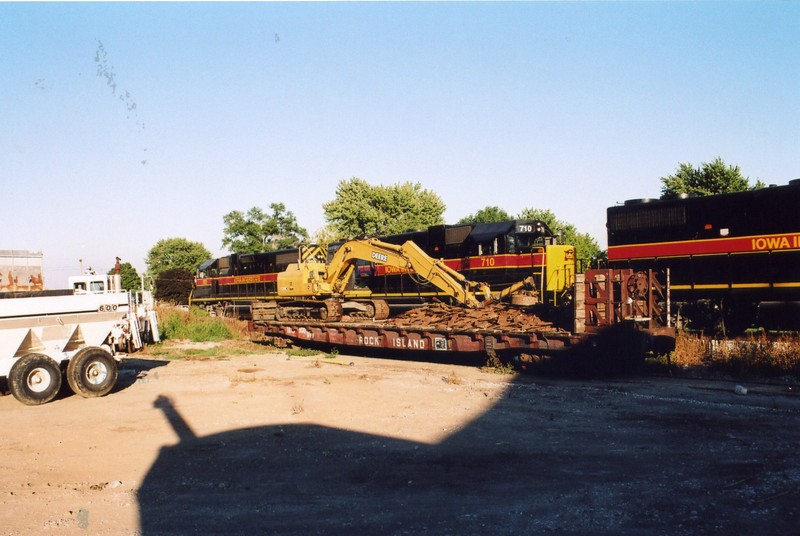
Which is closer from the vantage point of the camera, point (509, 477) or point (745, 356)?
point (509, 477)

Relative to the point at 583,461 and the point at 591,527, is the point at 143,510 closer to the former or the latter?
the point at 591,527

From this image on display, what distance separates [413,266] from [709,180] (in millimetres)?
32216

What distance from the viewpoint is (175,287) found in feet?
195

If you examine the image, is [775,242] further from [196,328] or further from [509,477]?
[196,328]

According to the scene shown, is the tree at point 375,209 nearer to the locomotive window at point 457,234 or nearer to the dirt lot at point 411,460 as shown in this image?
the locomotive window at point 457,234

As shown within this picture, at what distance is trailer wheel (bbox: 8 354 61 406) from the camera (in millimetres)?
12398

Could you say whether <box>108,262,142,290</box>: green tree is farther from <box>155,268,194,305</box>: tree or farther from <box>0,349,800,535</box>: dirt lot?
<box>0,349,800,535</box>: dirt lot

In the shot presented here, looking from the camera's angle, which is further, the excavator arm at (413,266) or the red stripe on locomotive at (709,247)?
the excavator arm at (413,266)

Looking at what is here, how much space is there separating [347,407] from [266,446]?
269cm

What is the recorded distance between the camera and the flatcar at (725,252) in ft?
56.9

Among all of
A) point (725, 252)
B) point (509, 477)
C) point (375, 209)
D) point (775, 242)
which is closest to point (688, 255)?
point (725, 252)

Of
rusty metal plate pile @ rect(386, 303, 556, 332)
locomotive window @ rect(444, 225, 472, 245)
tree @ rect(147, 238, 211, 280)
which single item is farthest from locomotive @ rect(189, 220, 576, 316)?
tree @ rect(147, 238, 211, 280)

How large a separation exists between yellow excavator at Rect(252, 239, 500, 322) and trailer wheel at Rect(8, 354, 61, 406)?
10071mm

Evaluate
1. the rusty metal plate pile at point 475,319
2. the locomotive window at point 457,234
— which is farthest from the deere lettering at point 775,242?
the locomotive window at point 457,234
